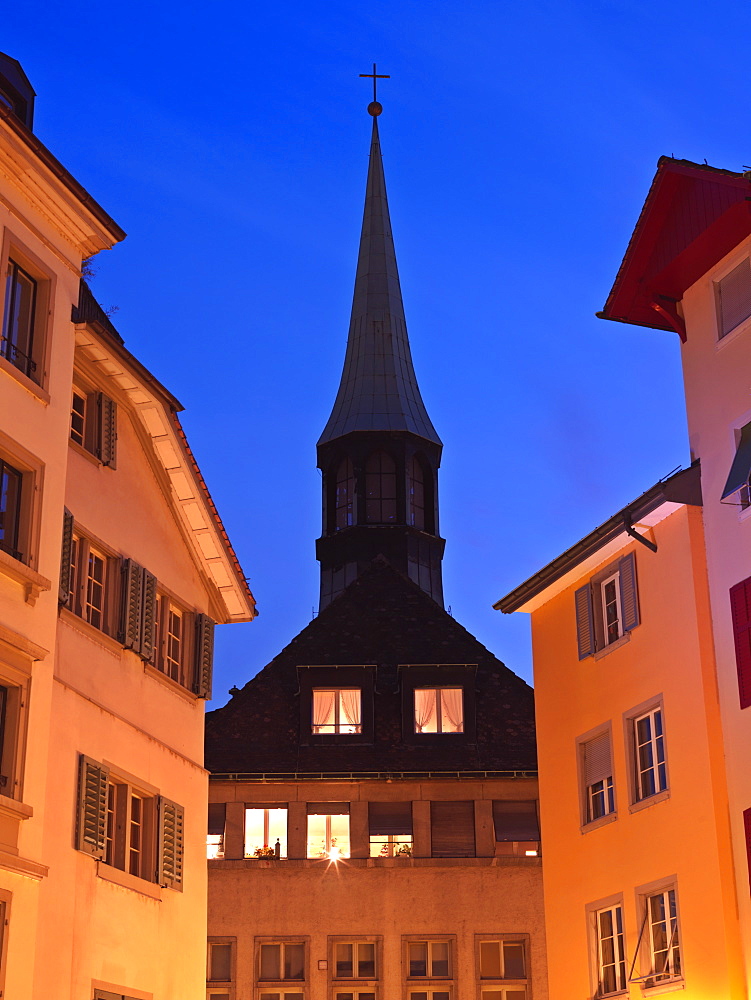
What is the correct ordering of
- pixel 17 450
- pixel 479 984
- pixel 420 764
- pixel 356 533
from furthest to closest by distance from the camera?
pixel 356 533 → pixel 420 764 → pixel 479 984 → pixel 17 450

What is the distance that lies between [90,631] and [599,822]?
12116 millimetres

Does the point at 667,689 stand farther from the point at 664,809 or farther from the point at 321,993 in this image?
the point at 321,993

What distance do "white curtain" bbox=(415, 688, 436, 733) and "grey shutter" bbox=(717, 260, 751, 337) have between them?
80.6 ft

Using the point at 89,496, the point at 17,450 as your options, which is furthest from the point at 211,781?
the point at 17,450

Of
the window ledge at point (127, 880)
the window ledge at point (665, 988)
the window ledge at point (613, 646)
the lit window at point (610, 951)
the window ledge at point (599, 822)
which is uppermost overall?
the window ledge at point (613, 646)

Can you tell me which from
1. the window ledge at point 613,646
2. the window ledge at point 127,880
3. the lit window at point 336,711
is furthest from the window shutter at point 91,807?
the lit window at point 336,711

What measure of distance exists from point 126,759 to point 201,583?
6182 millimetres

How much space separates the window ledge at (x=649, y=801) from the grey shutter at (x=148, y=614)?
396 inches

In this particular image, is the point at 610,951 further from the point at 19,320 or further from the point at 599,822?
the point at 19,320

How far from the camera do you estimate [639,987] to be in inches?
Answer: 1158

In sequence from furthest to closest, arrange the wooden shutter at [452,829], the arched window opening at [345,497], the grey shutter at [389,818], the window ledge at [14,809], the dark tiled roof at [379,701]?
the arched window opening at [345,497]
the dark tiled roof at [379,701]
the grey shutter at [389,818]
the wooden shutter at [452,829]
the window ledge at [14,809]

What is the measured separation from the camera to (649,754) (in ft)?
101

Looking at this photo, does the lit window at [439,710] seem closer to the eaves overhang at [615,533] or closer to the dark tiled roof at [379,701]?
the dark tiled roof at [379,701]

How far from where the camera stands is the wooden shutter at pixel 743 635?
27.4m
